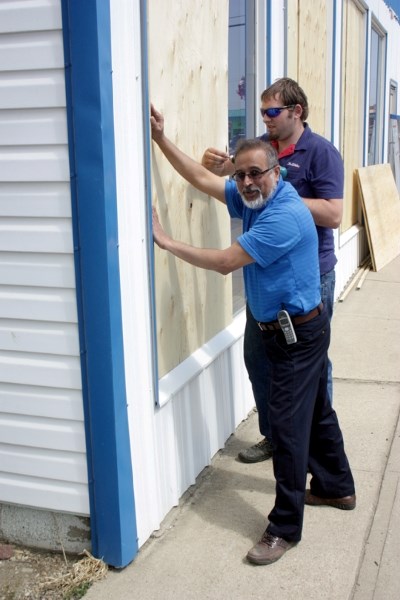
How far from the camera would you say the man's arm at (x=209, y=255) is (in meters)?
3.06

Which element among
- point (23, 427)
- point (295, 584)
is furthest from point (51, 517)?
point (295, 584)

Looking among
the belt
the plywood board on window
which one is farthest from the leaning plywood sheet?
the belt

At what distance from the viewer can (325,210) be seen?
3686 mm

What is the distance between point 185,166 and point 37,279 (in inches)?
39.5

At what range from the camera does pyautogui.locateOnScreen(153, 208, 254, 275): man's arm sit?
3.06 metres

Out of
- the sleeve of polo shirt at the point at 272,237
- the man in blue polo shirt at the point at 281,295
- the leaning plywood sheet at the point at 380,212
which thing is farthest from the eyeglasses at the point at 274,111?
the leaning plywood sheet at the point at 380,212

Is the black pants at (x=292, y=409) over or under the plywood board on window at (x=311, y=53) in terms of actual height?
under

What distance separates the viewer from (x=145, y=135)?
3.08 m

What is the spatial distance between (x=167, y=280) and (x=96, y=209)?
2.69 feet

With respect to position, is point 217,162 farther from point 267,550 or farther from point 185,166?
point 267,550

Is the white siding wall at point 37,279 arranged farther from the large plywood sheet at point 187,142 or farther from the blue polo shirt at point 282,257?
the blue polo shirt at point 282,257

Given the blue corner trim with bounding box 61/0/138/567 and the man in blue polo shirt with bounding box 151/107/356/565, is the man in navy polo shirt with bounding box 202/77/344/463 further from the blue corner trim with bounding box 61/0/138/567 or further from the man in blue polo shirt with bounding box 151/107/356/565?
the blue corner trim with bounding box 61/0/138/567

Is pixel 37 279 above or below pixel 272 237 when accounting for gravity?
below

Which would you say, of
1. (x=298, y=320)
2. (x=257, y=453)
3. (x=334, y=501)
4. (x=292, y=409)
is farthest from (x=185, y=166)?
(x=334, y=501)
